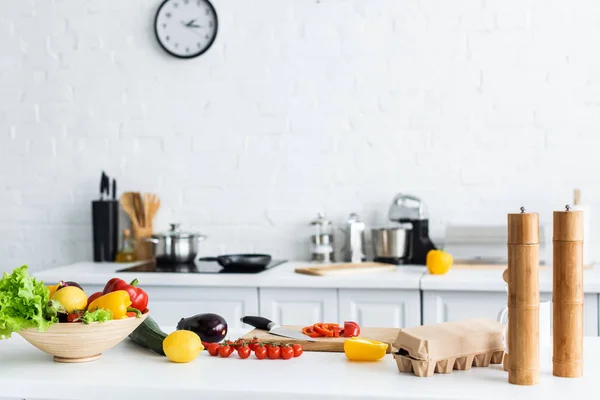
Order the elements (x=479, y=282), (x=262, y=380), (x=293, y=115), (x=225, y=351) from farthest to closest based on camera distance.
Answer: (x=293, y=115)
(x=479, y=282)
(x=225, y=351)
(x=262, y=380)

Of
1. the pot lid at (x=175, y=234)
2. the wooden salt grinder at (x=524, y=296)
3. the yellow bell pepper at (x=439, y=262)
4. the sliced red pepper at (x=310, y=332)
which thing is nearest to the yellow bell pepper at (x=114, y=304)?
the sliced red pepper at (x=310, y=332)

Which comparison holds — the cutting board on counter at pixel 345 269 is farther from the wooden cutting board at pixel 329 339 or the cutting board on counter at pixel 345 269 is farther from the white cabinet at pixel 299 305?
the wooden cutting board at pixel 329 339

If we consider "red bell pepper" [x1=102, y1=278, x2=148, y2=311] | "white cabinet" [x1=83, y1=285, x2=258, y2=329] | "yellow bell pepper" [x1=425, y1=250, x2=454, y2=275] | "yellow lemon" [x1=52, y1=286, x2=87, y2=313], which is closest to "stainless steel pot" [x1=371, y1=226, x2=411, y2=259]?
"yellow bell pepper" [x1=425, y1=250, x2=454, y2=275]

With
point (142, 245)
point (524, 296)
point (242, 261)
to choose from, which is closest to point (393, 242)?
point (242, 261)

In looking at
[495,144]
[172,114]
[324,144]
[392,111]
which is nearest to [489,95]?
[495,144]

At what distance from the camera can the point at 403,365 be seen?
1.71m

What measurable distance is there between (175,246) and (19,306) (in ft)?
6.56

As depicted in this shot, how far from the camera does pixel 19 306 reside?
5.64 ft

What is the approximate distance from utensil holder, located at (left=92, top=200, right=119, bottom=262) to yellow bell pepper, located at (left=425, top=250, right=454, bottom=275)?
5.49 feet

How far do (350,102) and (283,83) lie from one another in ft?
1.19

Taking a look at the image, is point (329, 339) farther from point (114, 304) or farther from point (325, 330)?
point (114, 304)

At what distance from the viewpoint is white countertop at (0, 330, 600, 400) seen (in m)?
1.56

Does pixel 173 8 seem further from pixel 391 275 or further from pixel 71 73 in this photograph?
pixel 391 275

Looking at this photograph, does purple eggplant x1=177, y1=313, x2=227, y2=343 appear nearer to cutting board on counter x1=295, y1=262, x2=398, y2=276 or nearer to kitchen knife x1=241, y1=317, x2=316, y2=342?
kitchen knife x1=241, y1=317, x2=316, y2=342
